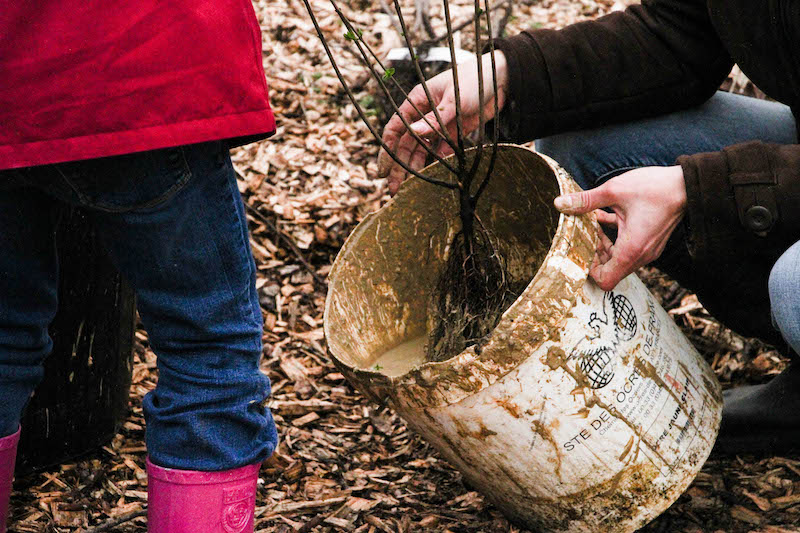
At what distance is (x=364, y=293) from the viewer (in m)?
1.89

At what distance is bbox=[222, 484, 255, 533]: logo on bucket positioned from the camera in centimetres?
144

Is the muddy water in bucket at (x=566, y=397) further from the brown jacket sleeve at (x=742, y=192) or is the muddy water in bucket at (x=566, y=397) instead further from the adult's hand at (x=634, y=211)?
the brown jacket sleeve at (x=742, y=192)

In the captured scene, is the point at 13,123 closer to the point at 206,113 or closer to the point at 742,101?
the point at 206,113

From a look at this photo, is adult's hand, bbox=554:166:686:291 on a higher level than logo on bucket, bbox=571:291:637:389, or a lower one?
higher

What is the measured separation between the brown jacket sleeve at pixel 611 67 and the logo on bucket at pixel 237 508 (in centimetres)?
102

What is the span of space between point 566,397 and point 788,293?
47 centimetres

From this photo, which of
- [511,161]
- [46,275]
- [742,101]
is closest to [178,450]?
[46,275]

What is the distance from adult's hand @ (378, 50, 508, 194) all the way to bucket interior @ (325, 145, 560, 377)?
0.07m

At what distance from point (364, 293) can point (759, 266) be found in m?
0.87

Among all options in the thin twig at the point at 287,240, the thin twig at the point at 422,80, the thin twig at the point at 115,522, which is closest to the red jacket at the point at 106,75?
the thin twig at the point at 422,80

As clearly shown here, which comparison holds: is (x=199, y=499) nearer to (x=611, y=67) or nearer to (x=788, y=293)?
(x=788, y=293)

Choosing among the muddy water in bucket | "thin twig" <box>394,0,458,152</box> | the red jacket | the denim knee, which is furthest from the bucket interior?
the red jacket

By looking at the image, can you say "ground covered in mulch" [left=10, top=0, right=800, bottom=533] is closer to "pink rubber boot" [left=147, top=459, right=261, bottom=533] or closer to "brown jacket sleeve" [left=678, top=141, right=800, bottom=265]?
"pink rubber boot" [left=147, top=459, right=261, bottom=533]

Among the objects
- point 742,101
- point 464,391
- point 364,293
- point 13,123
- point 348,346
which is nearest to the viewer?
point 13,123
